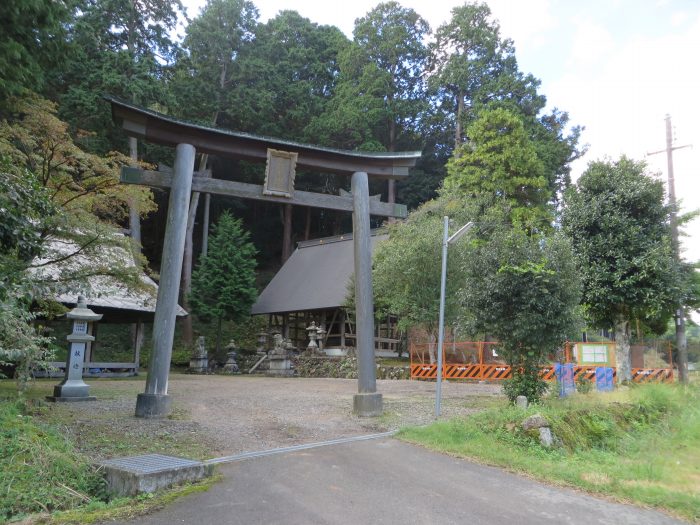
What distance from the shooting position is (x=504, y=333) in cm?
908

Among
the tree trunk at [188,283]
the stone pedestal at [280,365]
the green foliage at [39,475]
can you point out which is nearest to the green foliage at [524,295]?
the green foliage at [39,475]

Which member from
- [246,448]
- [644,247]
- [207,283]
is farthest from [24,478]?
[207,283]

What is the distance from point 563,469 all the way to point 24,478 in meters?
5.18

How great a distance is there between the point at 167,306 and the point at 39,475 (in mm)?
3497

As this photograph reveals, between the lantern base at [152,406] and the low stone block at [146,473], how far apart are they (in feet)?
8.70

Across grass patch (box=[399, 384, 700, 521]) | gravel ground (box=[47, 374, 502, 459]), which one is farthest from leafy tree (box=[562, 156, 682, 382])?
gravel ground (box=[47, 374, 502, 459])

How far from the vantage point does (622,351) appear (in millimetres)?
14242

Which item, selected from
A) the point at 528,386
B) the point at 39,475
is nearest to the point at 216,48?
the point at 528,386

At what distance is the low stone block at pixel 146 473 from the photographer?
163 inches

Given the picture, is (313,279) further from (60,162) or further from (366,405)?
(366,405)

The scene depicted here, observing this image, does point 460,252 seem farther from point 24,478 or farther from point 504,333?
point 24,478

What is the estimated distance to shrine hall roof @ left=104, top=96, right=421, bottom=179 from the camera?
7973 millimetres

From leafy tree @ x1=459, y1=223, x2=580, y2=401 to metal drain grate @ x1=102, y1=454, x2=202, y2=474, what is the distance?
612 centimetres

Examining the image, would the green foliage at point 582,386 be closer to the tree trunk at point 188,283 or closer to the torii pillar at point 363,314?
the torii pillar at point 363,314
